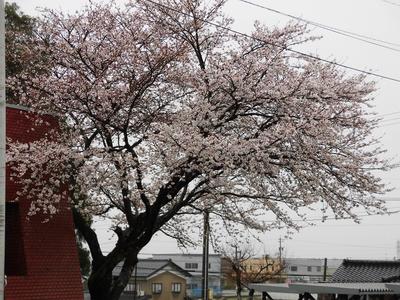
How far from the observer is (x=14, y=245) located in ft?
→ 46.0

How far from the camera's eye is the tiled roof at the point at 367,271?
31094 mm

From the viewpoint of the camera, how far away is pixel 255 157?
1302 centimetres

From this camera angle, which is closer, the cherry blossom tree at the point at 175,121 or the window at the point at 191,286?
the cherry blossom tree at the point at 175,121

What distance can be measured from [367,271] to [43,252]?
900 inches

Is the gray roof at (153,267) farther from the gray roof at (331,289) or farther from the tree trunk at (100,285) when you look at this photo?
the gray roof at (331,289)

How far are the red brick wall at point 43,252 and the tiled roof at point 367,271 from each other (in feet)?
65.5

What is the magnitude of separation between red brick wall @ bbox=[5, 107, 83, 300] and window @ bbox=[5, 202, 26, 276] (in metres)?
0.18

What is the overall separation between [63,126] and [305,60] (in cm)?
618

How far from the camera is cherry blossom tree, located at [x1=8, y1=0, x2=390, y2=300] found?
1316 cm

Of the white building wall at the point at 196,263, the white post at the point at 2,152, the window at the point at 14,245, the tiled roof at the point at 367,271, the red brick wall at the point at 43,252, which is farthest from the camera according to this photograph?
the white building wall at the point at 196,263

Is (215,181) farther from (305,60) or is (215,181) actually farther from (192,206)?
(305,60)

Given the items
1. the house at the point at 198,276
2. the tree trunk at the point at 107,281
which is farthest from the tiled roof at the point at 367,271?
the house at the point at 198,276

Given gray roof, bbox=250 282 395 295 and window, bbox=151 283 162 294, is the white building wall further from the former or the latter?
gray roof, bbox=250 282 395 295

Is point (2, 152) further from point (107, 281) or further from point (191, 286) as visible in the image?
point (191, 286)
